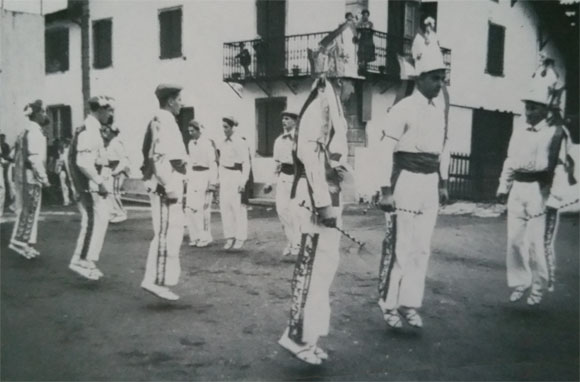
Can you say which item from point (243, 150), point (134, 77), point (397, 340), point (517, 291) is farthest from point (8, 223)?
point (517, 291)

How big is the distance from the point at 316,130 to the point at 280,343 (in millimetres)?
1020

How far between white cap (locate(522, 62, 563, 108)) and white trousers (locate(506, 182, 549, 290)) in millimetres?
465

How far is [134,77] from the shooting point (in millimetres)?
2760

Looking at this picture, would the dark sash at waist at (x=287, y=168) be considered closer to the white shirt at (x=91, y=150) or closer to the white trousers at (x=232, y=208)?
the white trousers at (x=232, y=208)

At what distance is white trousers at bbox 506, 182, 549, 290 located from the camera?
10.0 ft

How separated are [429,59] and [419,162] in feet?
1.75

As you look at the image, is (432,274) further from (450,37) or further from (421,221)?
(450,37)

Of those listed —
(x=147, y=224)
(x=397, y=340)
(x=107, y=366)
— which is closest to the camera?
(x=107, y=366)

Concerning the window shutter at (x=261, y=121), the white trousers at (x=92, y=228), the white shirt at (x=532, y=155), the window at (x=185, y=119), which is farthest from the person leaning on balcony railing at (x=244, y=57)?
the white shirt at (x=532, y=155)

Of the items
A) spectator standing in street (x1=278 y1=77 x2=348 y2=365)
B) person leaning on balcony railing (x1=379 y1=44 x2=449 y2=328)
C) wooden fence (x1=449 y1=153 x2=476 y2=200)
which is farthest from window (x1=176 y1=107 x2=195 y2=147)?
wooden fence (x1=449 y1=153 x2=476 y2=200)

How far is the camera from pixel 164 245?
306cm

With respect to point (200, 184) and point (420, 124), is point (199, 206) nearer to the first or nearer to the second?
point (200, 184)

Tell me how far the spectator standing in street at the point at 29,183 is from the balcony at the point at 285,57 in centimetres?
89

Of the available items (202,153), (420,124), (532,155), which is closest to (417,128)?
(420,124)
